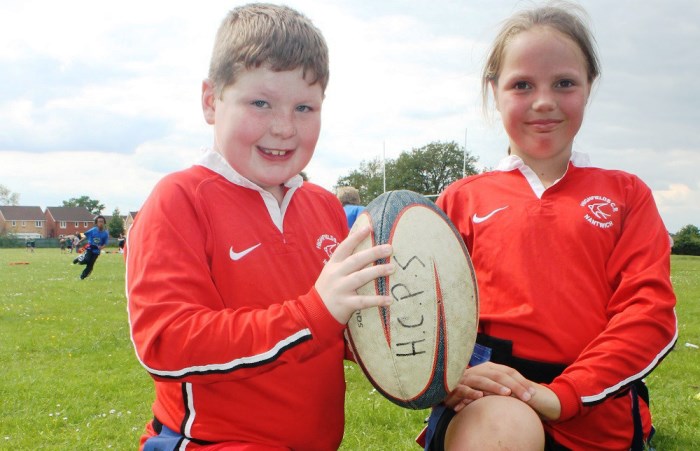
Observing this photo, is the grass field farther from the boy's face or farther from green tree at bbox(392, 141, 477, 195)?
green tree at bbox(392, 141, 477, 195)

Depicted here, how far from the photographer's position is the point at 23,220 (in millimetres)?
95750

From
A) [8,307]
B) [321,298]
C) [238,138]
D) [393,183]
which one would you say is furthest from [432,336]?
[393,183]

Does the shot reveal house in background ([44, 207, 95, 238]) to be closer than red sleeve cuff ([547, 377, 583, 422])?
No

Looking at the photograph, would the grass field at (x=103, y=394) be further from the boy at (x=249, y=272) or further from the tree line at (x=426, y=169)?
A: the tree line at (x=426, y=169)

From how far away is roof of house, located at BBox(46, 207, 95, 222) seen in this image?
95.8m

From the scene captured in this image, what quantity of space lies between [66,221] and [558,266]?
104525 mm

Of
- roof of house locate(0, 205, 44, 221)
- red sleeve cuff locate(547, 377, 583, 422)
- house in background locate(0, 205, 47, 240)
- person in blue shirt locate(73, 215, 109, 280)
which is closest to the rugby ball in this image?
red sleeve cuff locate(547, 377, 583, 422)

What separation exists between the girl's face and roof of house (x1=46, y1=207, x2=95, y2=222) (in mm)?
101811

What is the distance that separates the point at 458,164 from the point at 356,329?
66.1 metres

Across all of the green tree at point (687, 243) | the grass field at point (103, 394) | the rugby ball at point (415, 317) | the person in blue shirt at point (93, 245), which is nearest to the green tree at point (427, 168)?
the green tree at point (687, 243)

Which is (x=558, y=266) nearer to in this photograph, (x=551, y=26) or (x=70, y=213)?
(x=551, y=26)

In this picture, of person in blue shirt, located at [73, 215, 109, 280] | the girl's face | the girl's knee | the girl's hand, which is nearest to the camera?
the girl's knee

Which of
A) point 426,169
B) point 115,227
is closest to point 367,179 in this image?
point 426,169

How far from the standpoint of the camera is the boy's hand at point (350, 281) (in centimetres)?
183
